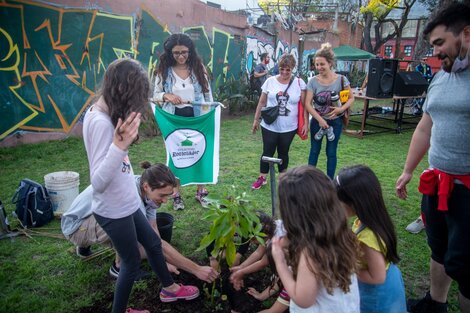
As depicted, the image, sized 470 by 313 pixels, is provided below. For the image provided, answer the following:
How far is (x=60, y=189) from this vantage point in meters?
3.58

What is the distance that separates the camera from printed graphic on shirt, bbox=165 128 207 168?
3742 mm

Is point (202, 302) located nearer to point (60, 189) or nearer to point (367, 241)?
point (367, 241)

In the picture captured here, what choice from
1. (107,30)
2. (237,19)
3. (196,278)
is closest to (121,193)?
(196,278)

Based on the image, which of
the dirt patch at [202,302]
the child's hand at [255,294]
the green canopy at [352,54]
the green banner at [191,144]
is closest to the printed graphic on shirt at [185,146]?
the green banner at [191,144]

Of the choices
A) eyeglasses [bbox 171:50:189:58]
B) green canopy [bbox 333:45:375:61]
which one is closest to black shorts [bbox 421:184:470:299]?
eyeglasses [bbox 171:50:189:58]

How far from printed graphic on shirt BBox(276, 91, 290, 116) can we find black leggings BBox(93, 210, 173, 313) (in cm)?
238

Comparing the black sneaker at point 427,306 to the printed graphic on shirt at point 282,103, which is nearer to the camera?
the black sneaker at point 427,306

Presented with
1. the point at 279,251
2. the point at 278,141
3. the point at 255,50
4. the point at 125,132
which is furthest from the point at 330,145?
the point at 255,50

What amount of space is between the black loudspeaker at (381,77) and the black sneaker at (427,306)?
6.59 meters

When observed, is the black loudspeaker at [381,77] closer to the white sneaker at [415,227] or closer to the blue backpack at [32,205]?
the white sneaker at [415,227]

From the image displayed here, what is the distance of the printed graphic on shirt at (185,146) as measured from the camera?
3.74 metres

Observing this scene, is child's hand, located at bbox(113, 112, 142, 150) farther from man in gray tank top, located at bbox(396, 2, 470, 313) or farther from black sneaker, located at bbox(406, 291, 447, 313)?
black sneaker, located at bbox(406, 291, 447, 313)

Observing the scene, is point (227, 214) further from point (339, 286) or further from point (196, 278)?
point (196, 278)

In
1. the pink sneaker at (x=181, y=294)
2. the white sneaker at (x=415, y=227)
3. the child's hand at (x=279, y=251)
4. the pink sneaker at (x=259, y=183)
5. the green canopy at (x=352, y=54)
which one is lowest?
the pink sneaker at (x=181, y=294)
